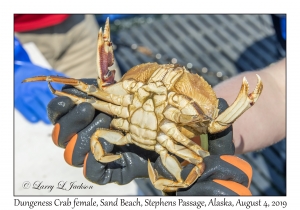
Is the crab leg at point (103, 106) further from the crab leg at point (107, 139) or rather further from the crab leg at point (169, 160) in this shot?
the crab leg at point (169, 160)

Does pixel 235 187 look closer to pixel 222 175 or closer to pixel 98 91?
pixel 222 175

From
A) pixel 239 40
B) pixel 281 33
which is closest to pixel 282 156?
pixel 281 33

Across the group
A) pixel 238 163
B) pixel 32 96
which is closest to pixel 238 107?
pixel 238 163

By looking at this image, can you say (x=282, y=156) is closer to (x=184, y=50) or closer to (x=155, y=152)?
(x=184, y=50)

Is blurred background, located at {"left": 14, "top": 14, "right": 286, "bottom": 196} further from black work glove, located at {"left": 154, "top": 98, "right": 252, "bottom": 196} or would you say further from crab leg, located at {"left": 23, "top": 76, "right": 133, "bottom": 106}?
black work glove, located at {"left": 154, "top": 98, "right": 252, "bottom": 196}

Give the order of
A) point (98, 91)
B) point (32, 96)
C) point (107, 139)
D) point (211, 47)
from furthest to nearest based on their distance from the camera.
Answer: point (211, 47) < point (32, 96) < point (98, 91) < point (107, 139)

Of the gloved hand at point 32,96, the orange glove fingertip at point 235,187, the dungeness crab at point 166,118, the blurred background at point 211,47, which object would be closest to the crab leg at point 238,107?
the dungeness crab at point 166,118
